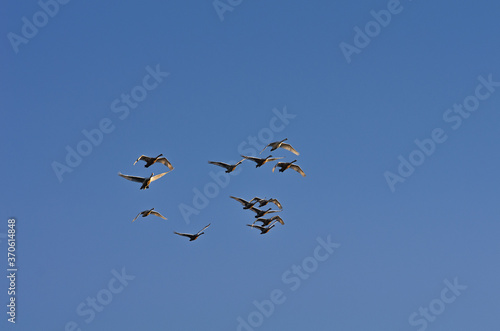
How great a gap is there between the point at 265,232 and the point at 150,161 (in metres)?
19.5

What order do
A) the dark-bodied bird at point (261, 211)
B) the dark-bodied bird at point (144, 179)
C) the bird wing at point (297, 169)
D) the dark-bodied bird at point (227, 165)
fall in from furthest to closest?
the dark-bodied bird at point (261, 211) → the bird wing at point (297, 169) → the dark-bodied bird at point (227, 165) → the dark-bodied bird at point (144, 179)

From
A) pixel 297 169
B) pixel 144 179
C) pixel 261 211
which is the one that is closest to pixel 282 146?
pixel 297 169

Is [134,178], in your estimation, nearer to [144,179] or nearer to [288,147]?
[144,179]

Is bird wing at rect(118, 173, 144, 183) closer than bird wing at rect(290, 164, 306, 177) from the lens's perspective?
Yes

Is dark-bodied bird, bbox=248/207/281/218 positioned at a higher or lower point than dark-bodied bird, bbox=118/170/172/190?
lower

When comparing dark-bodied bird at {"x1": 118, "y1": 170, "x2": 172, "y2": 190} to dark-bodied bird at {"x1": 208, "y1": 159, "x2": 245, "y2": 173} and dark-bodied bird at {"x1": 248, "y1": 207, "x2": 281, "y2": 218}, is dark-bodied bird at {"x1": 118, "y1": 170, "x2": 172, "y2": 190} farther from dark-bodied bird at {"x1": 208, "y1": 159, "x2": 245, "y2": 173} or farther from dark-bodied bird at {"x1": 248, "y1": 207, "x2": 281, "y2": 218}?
dark-bodied bird at {"x1": 248, "y1": 207, "x2": 281, "y2": 218}

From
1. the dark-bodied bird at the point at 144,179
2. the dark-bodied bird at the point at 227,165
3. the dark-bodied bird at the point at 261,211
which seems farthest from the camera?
the dark-bodied bird at the point at 261,211

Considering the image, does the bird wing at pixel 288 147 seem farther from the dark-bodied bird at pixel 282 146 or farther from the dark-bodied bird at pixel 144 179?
the dark-bodied bird at pixel 144 179

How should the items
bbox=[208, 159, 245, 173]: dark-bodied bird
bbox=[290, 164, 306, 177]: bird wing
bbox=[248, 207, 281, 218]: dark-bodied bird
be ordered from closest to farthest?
bbox=[208, 159, 245, 173]: dark-bodied bird → bbox=[290, 164, 306, 177]: bird wing → bbox=[248, 207, 281, 218]: dark-bodied bird

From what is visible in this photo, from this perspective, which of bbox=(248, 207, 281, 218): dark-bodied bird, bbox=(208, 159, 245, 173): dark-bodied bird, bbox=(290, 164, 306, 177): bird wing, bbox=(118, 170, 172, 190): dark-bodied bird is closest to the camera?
bbox=(118, 170, 172, 190): dark-bodied bird

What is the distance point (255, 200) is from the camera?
120812 millimetres

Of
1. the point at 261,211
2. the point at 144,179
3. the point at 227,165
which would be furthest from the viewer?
the point at 261,211

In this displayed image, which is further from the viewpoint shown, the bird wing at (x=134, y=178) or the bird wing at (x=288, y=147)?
the bird wing at (x=288, y=147)

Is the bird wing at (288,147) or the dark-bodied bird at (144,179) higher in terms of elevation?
the dark-bodied bird at (144,179)
